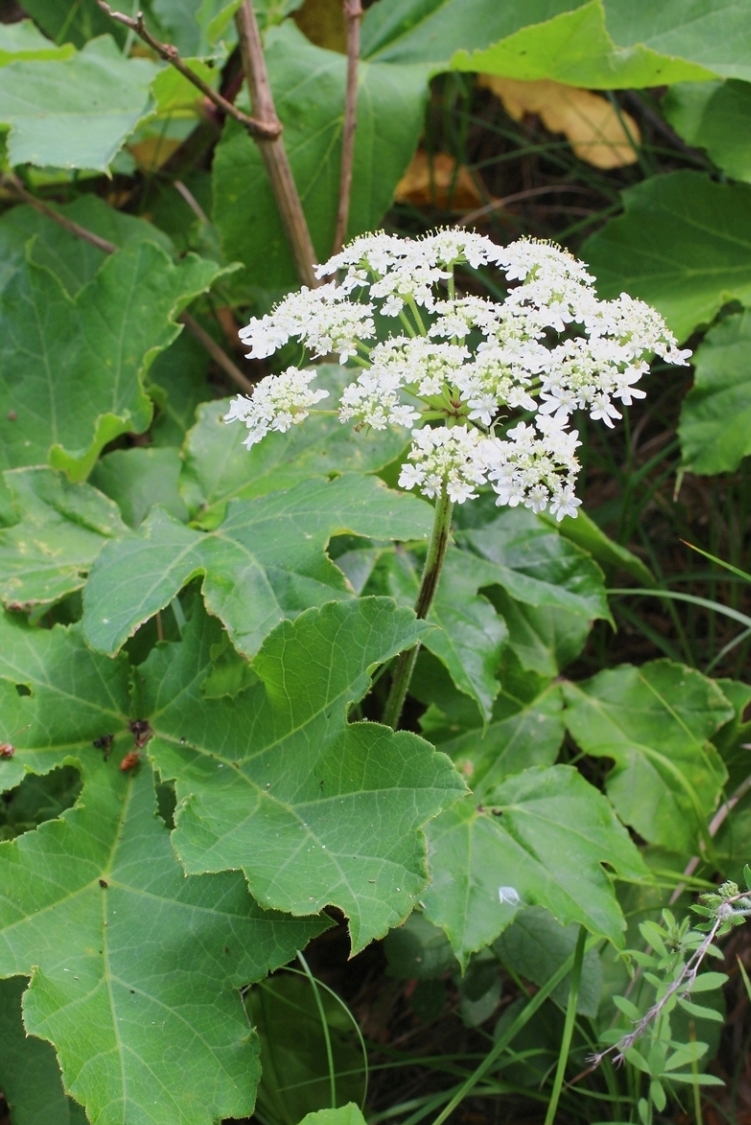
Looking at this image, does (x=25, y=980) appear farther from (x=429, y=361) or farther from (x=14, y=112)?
(x=14, y=112)

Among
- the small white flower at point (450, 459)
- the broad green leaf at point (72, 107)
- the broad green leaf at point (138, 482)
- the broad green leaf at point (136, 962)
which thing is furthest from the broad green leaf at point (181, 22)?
the broad green leaf at point (136, 962)

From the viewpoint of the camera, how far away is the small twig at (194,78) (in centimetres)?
215

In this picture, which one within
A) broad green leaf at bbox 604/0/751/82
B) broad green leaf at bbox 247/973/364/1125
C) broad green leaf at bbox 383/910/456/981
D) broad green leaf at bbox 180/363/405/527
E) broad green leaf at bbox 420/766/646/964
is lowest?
broad green leaf at bbox 247/973/364/1125

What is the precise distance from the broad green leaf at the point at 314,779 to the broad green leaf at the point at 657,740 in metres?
0.79

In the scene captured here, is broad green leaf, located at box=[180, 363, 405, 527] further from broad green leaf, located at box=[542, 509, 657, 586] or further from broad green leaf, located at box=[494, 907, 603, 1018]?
broad green leaf, located at box=[494, 907, 603, 1018]

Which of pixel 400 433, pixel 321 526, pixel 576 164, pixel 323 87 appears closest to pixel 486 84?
pixel 576 164

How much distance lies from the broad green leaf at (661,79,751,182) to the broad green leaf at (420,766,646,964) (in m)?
1.76

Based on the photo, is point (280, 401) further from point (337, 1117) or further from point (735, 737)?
point (735, 737)

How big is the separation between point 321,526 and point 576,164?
2.48 metres

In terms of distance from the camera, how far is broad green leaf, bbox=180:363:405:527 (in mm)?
2316

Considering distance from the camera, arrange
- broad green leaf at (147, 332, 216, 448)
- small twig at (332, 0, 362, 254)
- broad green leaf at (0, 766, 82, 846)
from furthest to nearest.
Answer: broad green leaf at (147, 332, 216, 448) < small twig at (332, 0, 362, 254) < broad green leaf at (0, 766, 82, 846)

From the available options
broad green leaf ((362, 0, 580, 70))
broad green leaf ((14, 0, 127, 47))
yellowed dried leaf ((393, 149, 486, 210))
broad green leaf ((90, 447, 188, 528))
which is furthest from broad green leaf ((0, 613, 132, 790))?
broad green leaf ((14, 0, 127, 47))

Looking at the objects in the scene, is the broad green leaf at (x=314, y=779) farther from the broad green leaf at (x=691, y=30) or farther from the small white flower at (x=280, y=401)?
the broad green leaf at (x=691, y=30)

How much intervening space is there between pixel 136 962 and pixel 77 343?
161cm
